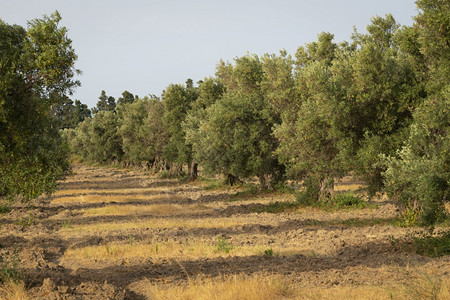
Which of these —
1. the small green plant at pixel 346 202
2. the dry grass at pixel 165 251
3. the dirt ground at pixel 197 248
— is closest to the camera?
the dirt ground at pixel 197 248

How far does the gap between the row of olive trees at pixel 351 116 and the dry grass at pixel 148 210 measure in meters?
5.37

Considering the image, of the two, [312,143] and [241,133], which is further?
[241,133]

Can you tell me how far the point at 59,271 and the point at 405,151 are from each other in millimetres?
17495

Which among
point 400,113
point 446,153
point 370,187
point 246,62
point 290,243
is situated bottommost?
point 290,243

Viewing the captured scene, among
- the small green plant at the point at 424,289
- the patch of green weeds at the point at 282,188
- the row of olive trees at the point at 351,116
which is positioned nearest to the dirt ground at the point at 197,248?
the small green plant at the point at 424,289

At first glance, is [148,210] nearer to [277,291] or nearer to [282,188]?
[282,188]

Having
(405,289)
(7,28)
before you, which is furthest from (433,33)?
(7,28)

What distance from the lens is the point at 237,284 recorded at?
12.0 metres

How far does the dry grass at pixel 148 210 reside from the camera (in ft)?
108

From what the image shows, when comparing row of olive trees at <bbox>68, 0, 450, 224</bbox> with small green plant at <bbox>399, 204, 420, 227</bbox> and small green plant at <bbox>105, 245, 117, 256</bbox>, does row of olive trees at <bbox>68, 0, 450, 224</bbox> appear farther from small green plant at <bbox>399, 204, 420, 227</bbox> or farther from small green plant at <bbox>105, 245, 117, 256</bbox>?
small green plant at <bbox>105, 245, 117, 256</bbox>

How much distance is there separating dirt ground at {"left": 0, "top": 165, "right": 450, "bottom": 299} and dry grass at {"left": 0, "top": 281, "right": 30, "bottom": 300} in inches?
13.1

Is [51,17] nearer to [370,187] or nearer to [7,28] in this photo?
[7,28]

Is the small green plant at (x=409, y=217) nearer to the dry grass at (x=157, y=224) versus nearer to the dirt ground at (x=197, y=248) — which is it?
the dirt ground at (x=197, y=248)

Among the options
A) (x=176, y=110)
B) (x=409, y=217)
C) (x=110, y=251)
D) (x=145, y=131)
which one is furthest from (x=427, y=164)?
(x=145, y=131)
